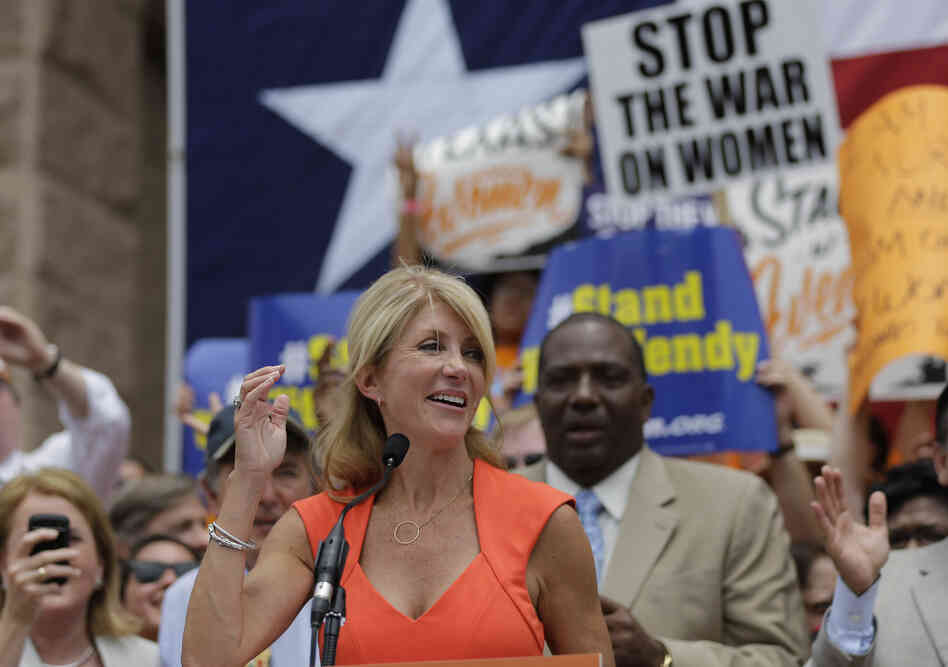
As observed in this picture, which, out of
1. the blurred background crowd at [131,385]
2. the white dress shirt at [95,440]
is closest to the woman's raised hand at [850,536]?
the blurred background crowd at [131,385]

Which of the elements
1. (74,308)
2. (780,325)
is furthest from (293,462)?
(74,308)

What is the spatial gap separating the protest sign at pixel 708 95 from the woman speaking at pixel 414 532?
2.99m

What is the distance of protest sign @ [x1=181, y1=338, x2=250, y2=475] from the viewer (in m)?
5.96

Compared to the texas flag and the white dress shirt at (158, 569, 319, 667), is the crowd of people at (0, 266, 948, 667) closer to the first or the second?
the white dress shirt at (158, 569, 319, 667)

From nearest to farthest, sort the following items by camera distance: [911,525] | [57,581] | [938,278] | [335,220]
Answer: [57,581], [911,525], [938,278], [335,220]

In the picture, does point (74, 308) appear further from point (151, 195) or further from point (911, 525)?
point (911, 525)

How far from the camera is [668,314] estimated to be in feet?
16.0

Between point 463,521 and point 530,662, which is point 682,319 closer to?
point 463,521

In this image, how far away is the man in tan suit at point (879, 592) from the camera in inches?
125

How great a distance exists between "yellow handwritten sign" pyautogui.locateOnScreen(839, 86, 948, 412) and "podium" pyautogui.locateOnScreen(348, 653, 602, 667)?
8.38 ft

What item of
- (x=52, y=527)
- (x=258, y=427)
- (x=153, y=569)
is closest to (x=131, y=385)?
(x=153, y=569)

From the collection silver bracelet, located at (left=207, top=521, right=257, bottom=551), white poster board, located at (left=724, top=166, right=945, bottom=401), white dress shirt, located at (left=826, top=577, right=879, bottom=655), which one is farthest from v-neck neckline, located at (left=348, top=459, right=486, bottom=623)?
white poster board, located at (left=724, top=166, right=945, bottom=401)

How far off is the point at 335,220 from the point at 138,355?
197 centimetres

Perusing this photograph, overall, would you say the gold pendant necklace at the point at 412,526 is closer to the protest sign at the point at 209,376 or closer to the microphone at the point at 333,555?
the microphone at the point at 333,555
